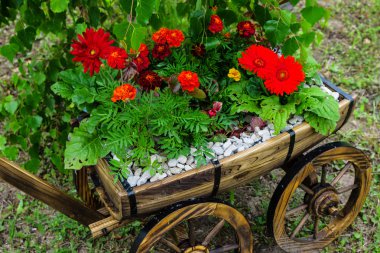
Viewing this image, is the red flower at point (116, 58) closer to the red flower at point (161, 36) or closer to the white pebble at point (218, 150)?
the red flower at point (161, 36)

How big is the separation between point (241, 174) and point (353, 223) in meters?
0.99

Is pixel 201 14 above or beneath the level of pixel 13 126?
above

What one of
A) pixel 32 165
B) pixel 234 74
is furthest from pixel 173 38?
pixel 32 165

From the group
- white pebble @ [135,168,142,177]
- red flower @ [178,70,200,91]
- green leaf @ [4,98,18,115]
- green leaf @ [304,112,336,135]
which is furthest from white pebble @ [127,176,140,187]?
green leaf @ [4,98,18,115]

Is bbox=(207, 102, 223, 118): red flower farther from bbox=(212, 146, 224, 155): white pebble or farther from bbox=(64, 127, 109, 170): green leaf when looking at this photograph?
bbox=(64, 127, 109, 170): green leaf

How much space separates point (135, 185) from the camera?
1662mm

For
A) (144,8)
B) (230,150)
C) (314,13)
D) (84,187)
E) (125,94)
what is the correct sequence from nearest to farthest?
(144,8) → (314,13) → (125,94) → (230,150) → (84,187)

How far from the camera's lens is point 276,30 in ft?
5.58

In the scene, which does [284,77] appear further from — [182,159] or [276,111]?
[182,159]

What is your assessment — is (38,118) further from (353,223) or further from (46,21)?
(353,223)

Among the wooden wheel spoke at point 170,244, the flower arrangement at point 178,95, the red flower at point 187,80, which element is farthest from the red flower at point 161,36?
the wooden wheel spoke at point 170,244

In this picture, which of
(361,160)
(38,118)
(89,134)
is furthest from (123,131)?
(361,160)

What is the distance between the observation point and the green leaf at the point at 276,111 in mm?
1774

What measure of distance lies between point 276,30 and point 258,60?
18 cm
